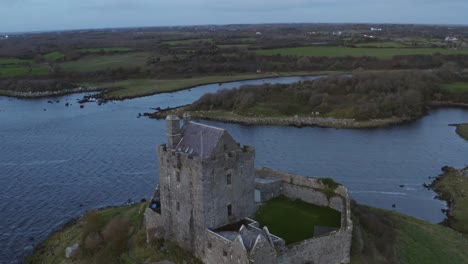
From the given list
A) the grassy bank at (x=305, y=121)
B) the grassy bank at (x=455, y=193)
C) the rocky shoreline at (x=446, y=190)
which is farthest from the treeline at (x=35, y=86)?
the grassy bank at (x=455, y=193)

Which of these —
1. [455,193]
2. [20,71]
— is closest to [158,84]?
[20,71]

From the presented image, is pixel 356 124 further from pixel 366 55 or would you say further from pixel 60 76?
pixel 60 76

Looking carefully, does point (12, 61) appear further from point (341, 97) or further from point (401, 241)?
point (401, 241)

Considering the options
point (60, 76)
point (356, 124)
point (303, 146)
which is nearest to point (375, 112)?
point (356, 124)

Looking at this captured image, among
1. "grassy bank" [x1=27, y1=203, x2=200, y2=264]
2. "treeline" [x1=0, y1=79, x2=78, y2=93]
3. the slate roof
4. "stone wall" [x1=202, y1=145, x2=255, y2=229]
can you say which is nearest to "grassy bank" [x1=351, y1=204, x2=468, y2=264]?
"stone wall" [x1=202, y1=145, x2=255, y2=229]

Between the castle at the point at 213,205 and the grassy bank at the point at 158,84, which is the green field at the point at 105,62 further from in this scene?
the castle at the point at 213,205

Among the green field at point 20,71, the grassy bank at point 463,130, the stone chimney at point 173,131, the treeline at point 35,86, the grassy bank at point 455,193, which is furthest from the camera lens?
the green field at point 20,71

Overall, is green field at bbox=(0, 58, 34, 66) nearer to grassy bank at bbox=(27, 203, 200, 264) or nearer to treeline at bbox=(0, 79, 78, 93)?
treeline at bbox=(0, 79, 78, 93)
